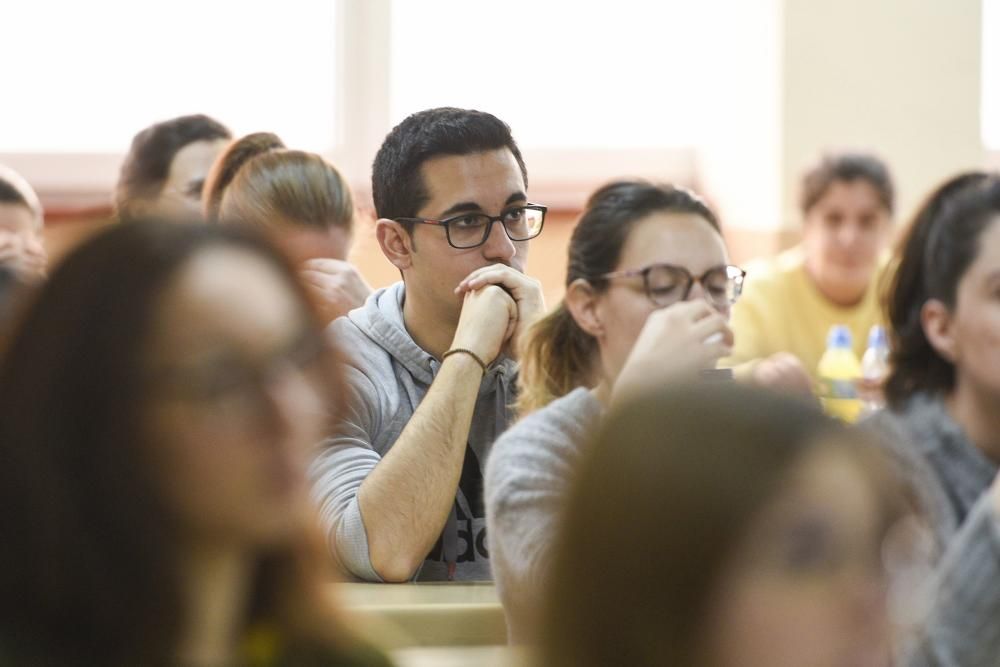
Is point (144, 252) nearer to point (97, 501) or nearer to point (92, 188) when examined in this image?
point (97, 501)

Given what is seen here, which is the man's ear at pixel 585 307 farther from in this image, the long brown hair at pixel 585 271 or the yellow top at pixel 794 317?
the yellow top at pixel 794 317

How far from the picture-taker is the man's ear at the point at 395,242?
2305mm

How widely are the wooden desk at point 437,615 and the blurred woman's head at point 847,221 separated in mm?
2619

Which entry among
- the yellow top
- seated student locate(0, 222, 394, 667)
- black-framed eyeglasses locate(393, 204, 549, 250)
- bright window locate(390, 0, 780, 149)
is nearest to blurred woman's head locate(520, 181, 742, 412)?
black-framed eyeglasses locate(393, 204, 549, 250)

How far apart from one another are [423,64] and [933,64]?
1.87 m

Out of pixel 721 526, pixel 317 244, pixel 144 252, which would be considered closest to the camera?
pixel 721 526

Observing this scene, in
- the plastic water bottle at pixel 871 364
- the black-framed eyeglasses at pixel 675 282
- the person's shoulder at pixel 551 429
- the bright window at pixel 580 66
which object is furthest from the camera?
the bright window at pixel 580 66

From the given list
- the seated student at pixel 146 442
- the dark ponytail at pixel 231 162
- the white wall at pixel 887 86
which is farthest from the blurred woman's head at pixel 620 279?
the white wall at pixel 887 86

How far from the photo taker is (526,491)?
1635mm

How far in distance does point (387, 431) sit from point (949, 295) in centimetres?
89

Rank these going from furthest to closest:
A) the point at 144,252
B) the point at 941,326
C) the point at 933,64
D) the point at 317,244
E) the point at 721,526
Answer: the point at 933,64 → the point at 317,244 → the point at 941,326 → the point at 144,252 → the point at 721,526

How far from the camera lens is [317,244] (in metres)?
2.60

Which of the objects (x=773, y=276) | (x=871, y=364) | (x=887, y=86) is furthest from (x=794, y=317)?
(x=887, y=86)

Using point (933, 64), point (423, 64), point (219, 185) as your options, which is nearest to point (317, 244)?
point (219, 185)
